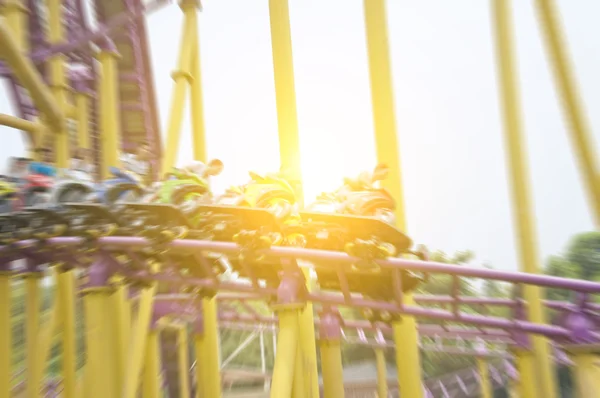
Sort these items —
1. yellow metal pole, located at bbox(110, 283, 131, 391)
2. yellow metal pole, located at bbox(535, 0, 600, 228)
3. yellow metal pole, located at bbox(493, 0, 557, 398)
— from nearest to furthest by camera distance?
yellow metal pole, located at bbox(535, 0, 600, 228), yellow metal pole, located at bbox(493, 0, 557, 398), yellow metal pole, located at bbox(110, 283, 131, 391)

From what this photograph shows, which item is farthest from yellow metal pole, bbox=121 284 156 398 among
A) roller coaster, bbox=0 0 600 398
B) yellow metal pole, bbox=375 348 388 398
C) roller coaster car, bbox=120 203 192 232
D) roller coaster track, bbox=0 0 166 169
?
yellow metal pole, bbox=375 348 388 398

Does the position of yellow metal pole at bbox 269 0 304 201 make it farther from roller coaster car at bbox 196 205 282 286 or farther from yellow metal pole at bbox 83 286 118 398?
yellow metal pole at bbox 83 286 118 398

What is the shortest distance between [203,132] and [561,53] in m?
2.88

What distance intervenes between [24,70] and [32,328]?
163cm

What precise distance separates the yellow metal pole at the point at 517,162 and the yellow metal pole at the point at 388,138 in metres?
0.53

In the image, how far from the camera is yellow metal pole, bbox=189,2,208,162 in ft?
13.9

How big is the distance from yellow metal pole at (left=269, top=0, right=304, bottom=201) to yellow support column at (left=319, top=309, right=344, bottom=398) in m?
0.11

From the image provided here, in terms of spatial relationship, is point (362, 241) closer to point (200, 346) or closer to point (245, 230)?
point (245, 230)

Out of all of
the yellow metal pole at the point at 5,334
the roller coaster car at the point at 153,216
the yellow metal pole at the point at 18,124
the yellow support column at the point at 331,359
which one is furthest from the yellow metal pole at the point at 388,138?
the yellow metal pole at the point at 5,334

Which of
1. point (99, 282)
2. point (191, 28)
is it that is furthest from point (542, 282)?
point (191, 28)

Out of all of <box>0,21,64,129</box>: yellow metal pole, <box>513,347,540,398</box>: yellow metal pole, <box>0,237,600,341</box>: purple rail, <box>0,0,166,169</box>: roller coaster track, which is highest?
<box>0,0,166,169</box>: roller coaster track

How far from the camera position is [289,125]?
283cm

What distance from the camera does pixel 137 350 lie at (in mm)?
3068

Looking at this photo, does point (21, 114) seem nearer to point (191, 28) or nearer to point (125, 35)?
point (125, 35)
